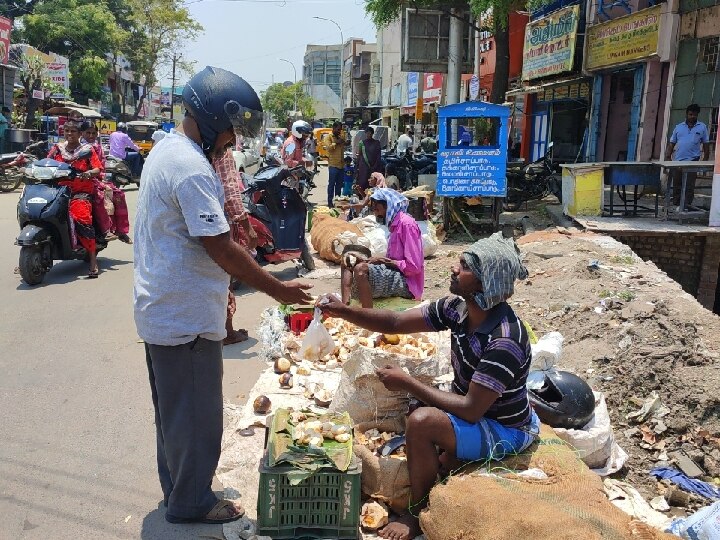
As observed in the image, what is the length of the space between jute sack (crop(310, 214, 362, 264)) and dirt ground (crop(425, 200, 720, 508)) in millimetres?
1401

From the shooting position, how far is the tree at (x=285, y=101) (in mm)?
77113

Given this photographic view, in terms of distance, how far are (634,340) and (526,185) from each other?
910 cm

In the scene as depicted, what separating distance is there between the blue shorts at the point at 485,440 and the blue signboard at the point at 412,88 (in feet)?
109

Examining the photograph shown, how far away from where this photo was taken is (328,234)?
9547mm

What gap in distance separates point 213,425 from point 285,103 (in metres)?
80.5

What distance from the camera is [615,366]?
502cm

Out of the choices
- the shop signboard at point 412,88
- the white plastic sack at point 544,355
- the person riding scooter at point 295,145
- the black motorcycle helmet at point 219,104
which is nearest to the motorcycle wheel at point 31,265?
the person riding scooter at point 295,145

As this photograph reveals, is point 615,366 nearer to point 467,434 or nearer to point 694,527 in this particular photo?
point 694,527

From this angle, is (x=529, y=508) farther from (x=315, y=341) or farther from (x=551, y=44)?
(x=551, y=44)

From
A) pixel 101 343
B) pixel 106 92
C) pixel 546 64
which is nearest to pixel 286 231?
pixel 101 343

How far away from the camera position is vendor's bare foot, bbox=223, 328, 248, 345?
5949 mm

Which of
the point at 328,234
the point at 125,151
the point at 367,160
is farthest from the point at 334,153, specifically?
the point at 125,151

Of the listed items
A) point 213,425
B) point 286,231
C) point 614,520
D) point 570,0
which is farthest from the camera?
point 570,0

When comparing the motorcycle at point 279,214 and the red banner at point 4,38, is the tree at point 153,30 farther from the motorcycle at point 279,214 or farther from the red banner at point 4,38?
the motorcycle at point 279,214
